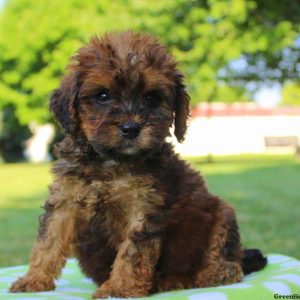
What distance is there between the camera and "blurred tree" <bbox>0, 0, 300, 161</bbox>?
32.1ft

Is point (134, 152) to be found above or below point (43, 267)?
above

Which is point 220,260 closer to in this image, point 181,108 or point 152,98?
point 181,108

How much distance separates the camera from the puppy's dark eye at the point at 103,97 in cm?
488

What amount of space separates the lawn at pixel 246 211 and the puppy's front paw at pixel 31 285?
4.99 feet

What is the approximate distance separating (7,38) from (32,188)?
26.0 m

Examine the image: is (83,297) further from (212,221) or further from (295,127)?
(295,127)

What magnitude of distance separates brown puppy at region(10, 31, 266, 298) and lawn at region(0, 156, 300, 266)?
144 cm

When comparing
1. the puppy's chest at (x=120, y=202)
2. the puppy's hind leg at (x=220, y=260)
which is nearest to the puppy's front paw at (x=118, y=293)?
the puppy's chest at (x=120, y=202)

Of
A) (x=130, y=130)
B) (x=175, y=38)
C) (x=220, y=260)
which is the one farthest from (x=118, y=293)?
(x=175, y=38)

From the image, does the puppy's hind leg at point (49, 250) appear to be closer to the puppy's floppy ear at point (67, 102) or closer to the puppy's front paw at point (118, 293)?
the puppy's front paw at point (118, 293)

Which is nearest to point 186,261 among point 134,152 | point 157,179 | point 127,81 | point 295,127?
point 157,179

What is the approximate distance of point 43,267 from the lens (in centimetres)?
526

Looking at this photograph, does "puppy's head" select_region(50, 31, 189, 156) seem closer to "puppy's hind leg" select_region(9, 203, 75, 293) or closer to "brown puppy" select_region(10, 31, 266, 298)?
"brown puppy" select_region(10, 31, 266, 298)

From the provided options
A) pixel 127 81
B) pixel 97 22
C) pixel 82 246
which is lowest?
pixel 82 246
